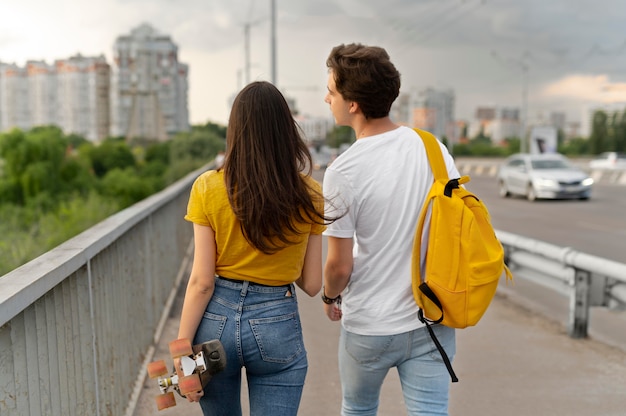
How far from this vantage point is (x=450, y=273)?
2.48m

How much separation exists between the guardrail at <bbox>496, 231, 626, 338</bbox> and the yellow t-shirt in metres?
4.00

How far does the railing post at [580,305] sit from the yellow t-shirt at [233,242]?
4395mm

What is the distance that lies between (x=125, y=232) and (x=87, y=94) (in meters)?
119

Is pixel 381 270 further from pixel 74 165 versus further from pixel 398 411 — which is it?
pixel 74 165

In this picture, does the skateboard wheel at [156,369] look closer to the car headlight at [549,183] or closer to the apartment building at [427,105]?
the car headlight at [549,183]

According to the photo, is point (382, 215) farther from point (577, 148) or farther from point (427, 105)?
point (577, 148)

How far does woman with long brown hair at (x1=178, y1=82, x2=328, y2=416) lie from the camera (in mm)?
2305

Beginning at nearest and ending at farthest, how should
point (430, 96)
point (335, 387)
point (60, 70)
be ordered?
point (335, 387), point (430, 96), point (60, 70)

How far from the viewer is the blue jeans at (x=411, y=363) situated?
2578 millimetres

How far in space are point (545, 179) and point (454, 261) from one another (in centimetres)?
2233

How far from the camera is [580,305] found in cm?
624

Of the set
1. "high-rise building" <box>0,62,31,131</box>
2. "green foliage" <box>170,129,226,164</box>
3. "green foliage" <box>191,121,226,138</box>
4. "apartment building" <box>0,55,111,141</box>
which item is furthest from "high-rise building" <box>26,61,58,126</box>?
"green foliage" <box>170,129,226,164</box>

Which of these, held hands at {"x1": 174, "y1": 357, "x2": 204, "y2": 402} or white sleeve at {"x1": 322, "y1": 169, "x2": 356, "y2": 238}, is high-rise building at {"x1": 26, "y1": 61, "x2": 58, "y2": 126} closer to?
white sleeve at {"x1": 322, "y1": 169, "x2": 356, "y2": 238}

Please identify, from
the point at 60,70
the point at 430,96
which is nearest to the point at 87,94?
the point at 60,70
